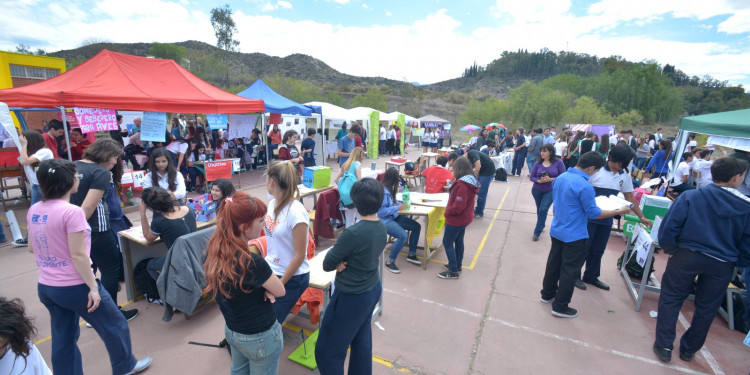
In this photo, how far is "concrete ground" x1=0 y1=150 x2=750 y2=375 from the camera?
2.97 meters

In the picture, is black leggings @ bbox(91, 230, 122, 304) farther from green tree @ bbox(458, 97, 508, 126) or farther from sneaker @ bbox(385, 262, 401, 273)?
green tree @ bbox(458, 97, 508, 126)

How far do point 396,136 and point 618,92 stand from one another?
162 feet

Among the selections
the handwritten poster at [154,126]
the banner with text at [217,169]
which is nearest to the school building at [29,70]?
the handwritten poster at [154,126]

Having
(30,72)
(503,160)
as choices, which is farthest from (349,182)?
(30,72)

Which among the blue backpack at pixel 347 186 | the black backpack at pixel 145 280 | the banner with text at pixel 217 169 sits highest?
the blue backpack at pixel 347 186

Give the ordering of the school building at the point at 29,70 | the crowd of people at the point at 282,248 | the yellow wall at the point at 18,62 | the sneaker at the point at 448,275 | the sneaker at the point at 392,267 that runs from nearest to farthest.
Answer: the crowd of people at the point at 282,248 < the sneaker at the point at 448,275 < the sneaker at the point at 392,267 < the yellow wall at the point at 18,62 < the school building at the point at 29,70

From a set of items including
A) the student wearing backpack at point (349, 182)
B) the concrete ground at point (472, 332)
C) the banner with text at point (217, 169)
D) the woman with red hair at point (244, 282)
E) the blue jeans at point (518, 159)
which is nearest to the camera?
the woman with red hair at point (244, 282)

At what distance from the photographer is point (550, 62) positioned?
4222 inches

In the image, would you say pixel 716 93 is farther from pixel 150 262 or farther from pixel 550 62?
pixel 150 262

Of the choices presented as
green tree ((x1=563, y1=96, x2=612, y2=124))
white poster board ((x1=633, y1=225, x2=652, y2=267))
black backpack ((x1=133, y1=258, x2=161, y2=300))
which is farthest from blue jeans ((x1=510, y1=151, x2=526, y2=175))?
green tree ((x1=563, y1=96, x2=612, y2=124))

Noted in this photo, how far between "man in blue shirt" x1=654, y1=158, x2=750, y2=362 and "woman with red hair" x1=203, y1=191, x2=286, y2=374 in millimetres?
3373

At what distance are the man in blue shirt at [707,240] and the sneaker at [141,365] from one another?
15.1 ft

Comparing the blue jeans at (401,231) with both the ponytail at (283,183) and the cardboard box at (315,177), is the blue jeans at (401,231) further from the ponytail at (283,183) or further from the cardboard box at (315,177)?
the ponytail at (283,183)

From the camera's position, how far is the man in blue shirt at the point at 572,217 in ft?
11.3
